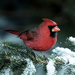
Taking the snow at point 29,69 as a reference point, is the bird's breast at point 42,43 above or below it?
above

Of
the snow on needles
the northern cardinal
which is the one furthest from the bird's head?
the snow on needles

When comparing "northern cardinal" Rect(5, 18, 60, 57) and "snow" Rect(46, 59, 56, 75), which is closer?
"snow" Rect(46, 59, 56, 75)

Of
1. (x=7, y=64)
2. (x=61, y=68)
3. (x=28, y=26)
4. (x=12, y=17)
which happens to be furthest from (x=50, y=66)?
(x=12, y=17)

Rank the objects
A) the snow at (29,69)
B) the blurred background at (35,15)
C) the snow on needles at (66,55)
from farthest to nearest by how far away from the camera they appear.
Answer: the blurred background at (35,15) < the snow on needles at (66,55) < the snow at (29,69)

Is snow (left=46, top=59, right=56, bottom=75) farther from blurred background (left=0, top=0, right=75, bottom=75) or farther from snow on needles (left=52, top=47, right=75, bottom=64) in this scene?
blurred background (left=0, top=0, right=75, bottom=75)

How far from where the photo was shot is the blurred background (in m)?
1.93

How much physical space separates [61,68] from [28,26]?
1.29 m

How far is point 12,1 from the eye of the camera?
2670 millimetres

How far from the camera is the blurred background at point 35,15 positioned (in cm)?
193

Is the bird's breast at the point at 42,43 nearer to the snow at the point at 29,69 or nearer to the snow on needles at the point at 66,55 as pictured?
the snow on needles at the point at 66,55

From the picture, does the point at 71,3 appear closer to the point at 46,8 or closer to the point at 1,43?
the point at 46,8

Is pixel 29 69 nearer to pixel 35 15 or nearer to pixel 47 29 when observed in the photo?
pixel 47 29

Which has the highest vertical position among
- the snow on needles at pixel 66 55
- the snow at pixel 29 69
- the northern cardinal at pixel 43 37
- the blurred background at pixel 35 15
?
the blurred background at pixel 35 15

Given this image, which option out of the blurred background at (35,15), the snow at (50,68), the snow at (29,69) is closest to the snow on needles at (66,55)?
the snow at (50,68)
